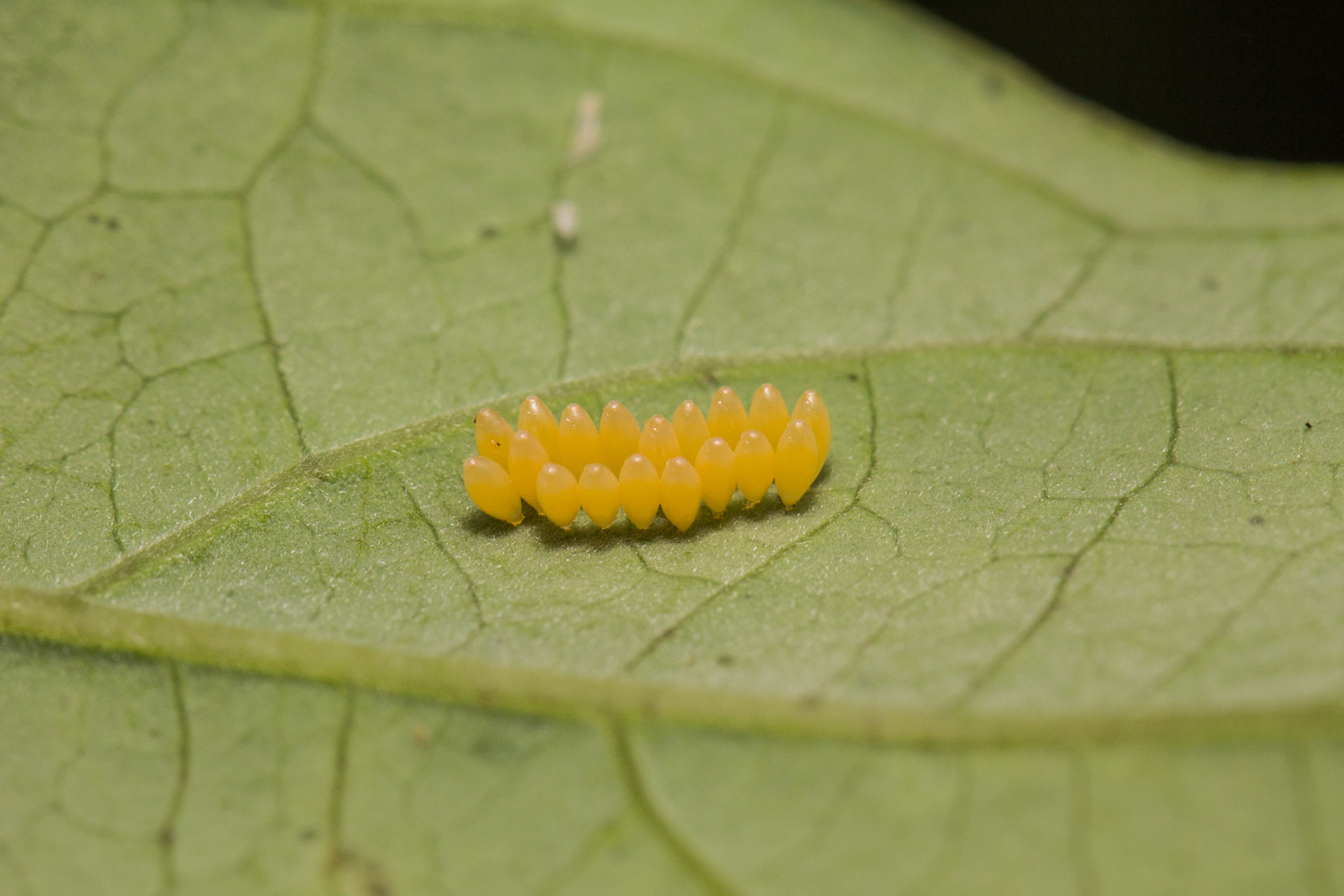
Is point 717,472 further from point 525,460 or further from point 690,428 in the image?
point 525,460

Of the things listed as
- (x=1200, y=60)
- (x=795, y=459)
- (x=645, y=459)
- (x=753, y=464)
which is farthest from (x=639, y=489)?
(x=1200, y=60)

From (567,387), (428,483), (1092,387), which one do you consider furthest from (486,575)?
(1092,387)

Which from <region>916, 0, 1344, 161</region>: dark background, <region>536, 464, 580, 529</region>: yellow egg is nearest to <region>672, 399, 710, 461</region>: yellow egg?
<region>536, 464, 580, 529</region>: yellow egg

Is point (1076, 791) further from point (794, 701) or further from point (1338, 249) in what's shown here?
point (1338, 249)

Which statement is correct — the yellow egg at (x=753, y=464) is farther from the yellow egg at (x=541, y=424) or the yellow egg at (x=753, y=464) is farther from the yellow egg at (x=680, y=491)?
the yellow egg at (x=541, y=424)

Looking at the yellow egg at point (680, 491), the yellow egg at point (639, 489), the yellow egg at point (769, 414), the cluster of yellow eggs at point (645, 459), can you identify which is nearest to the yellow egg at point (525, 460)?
the cluster of yellow eggs at point (645, 459)

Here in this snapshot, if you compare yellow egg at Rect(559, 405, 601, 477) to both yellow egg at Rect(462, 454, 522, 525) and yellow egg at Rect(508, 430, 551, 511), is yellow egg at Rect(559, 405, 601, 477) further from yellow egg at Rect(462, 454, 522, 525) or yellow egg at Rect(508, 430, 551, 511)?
yellow egg at Rect(462, 454, 522, 525)
